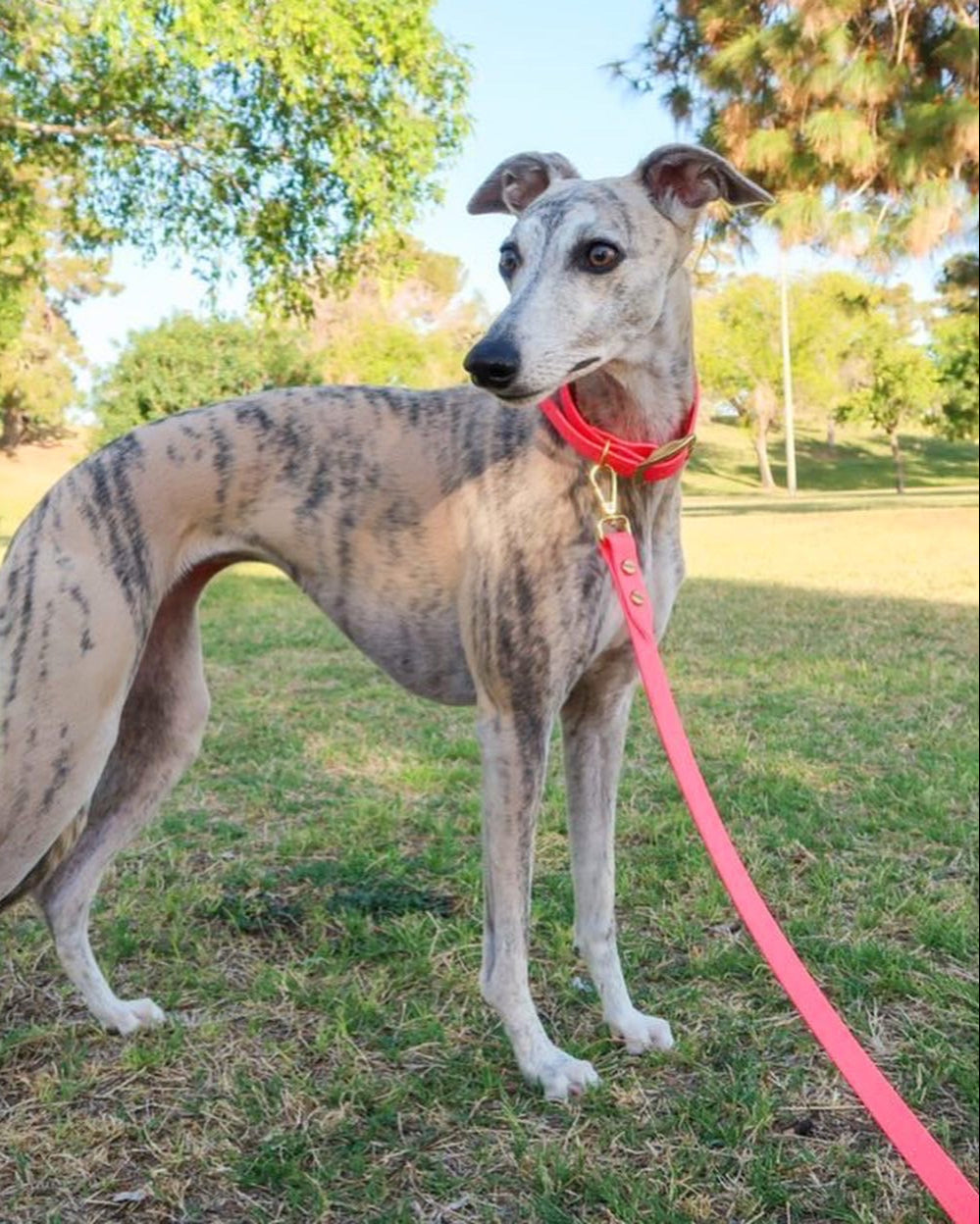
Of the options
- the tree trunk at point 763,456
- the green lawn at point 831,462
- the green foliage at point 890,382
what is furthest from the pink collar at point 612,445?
the tree trunk at point 763,456

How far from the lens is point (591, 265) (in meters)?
2.35

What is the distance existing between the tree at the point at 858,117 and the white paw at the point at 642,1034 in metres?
13.5

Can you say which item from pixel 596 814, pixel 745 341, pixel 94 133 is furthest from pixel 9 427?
pixel 596 814

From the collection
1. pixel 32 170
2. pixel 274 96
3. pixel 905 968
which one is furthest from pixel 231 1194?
pixel 32 170

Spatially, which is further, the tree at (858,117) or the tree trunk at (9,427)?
the tree trunk at (9,427)

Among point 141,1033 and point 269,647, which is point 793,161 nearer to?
point 269,647

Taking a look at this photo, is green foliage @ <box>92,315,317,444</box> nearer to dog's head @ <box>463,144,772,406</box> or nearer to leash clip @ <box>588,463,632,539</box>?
dog's head @ <box>463,144,772,406</box>

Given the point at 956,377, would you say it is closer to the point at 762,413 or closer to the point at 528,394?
the point at 762,413

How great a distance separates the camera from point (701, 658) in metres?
7.82

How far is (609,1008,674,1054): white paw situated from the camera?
2820mm

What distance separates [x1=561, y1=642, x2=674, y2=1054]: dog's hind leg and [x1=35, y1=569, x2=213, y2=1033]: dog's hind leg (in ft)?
3.41

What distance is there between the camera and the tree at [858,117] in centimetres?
1423

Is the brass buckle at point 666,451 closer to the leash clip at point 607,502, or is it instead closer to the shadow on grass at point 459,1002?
the leash clip at point 607,502

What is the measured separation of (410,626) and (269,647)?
18.9 feet
